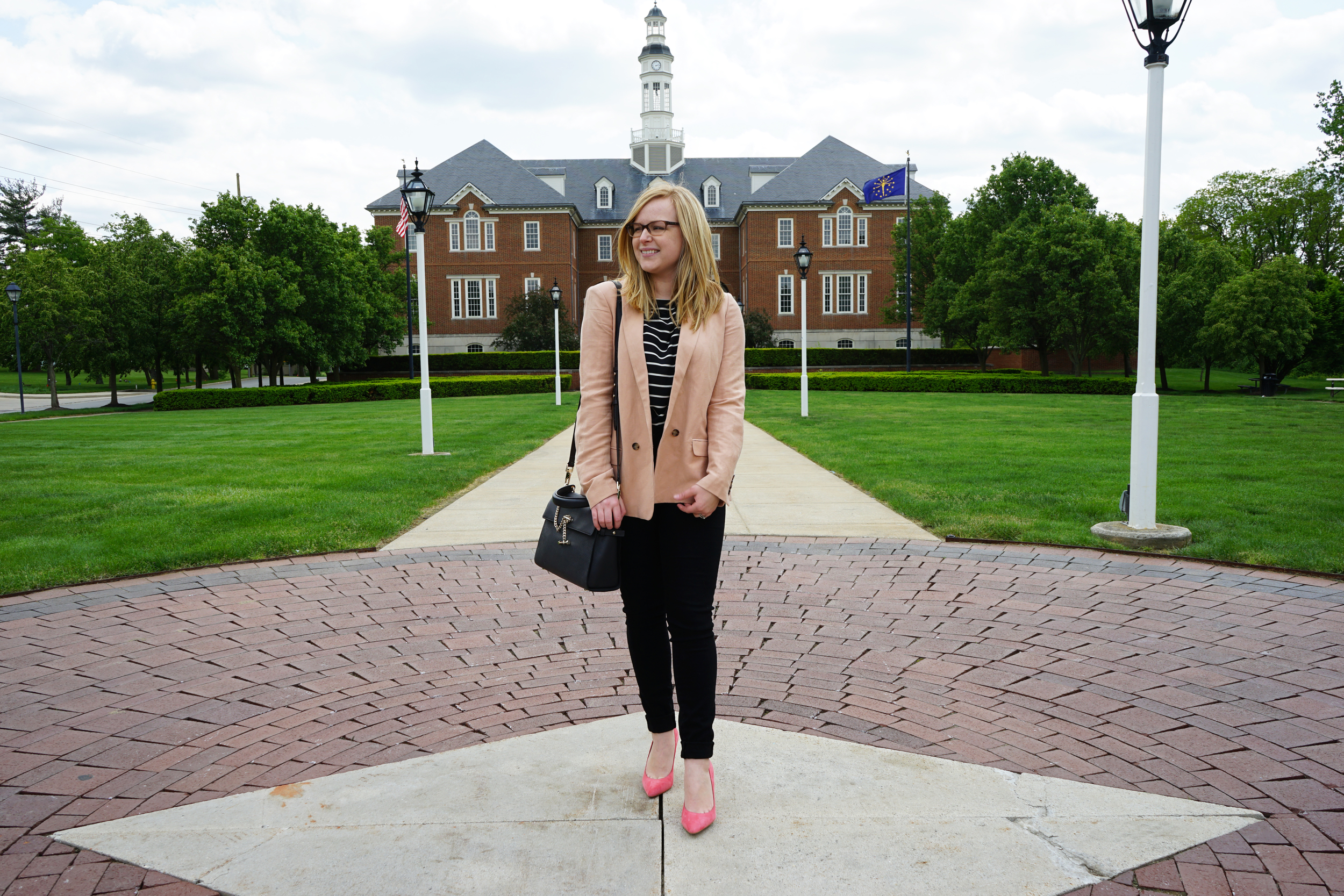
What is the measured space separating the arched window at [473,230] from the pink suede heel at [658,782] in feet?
194

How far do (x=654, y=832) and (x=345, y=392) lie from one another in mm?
36767

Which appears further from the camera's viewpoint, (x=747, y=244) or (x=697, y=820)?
(x=747, y=244)

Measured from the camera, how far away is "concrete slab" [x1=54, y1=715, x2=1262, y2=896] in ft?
8.28

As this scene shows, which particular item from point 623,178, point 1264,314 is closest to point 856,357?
point 1264,314

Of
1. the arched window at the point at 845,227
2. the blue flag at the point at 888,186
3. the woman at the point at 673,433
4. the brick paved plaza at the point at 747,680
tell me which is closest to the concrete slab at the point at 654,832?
the brick paved plaza at the point at 747,680

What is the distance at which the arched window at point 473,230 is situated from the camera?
58.8 m

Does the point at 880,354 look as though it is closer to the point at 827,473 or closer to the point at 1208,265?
the point at 1208,265

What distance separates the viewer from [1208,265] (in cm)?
4266

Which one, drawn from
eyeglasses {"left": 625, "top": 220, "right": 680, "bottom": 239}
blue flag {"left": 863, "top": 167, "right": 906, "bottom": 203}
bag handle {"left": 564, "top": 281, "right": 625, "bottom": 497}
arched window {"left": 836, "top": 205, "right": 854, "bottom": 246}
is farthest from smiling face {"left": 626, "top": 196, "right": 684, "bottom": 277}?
arched window {"left": 836, "top": 205, "right": 854, "bottom": 246}

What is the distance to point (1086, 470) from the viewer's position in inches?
439

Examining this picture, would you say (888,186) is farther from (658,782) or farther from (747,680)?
(658,782)

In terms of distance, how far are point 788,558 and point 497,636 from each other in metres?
2.56

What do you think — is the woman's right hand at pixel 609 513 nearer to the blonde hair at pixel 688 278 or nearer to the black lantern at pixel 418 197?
the blonde hair at pixel 688 278

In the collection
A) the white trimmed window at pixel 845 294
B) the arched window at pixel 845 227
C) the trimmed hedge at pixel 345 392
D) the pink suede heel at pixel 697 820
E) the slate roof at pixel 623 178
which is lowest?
the pink suede heel at pixel 697 820
